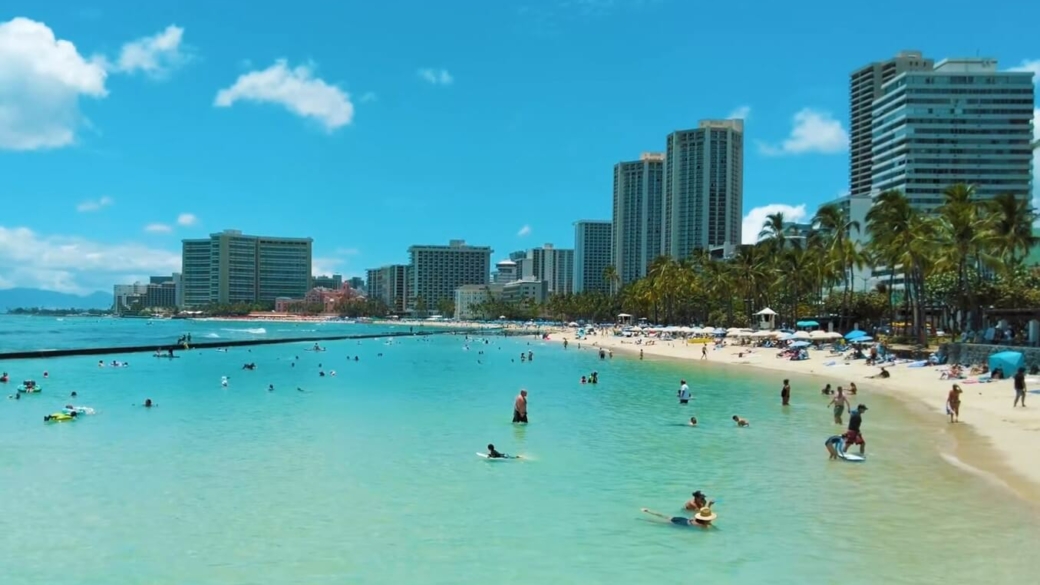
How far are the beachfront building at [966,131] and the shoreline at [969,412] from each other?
99.7 m

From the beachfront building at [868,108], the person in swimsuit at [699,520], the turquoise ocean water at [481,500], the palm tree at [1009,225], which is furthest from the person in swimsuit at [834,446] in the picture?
the beachfront building at [868,108]

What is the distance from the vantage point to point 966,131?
478 feet

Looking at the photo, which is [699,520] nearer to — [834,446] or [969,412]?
[834,446]

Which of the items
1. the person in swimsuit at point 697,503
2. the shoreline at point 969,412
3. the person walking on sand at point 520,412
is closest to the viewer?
the person in swimsuit at point 697,503

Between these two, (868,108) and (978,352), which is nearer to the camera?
(978,352)

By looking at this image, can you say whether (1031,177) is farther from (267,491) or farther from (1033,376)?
(267,491)

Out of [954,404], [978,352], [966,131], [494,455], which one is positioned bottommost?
[494,455]

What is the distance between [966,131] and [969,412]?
136 meters

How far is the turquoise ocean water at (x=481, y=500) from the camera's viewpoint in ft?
42.0

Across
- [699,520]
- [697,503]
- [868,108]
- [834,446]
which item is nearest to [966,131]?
[868,108]

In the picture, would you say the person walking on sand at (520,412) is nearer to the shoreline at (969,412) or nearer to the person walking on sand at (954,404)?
the shoreline at (969,412)

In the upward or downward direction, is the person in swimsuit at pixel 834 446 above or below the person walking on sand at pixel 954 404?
below

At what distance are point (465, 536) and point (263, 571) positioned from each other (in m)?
3.52

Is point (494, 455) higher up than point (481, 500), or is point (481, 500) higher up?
point (494, 455)
